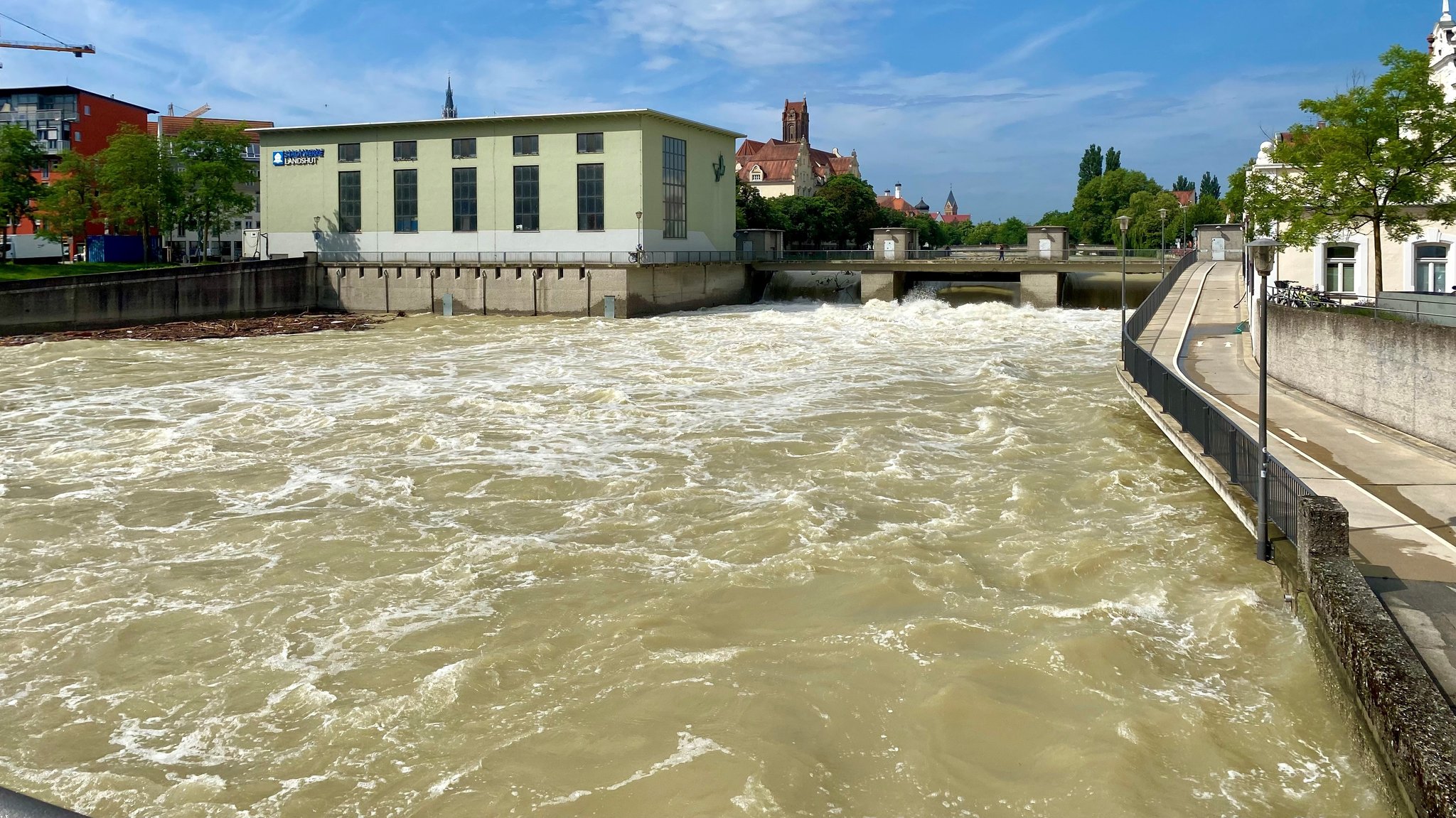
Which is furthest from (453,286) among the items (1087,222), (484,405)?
(1087,222)

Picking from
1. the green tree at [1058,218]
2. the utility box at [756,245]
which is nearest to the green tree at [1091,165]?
the green tree at [1058,218]

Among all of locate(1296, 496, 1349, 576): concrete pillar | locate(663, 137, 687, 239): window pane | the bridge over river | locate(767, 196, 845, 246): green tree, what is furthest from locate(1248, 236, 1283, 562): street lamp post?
locate(767, 196, 845, 246): green tree

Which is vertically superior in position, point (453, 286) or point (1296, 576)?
point (453, 286)

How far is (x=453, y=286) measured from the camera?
6366cm

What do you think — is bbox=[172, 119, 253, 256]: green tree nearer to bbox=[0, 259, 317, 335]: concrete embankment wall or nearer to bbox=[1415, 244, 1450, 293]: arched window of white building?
bbox=[0, 259, 317, 335]: concrete embankment wall

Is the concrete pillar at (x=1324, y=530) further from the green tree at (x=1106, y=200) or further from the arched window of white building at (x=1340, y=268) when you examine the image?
the green tree at (x=1106, y=200)

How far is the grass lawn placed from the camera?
54884 mm

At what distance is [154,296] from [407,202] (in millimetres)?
19165

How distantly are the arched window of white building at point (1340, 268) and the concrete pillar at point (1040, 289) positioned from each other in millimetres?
25581

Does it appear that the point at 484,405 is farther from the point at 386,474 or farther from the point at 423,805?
the point at 423,805

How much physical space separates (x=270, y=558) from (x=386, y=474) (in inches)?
216

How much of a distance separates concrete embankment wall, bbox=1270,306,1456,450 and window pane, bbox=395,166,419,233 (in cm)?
5485

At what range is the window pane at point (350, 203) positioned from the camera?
231ft

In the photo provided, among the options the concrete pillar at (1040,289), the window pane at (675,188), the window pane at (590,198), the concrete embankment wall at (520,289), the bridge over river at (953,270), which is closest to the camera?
the concrete embankment wall at (520,289)
